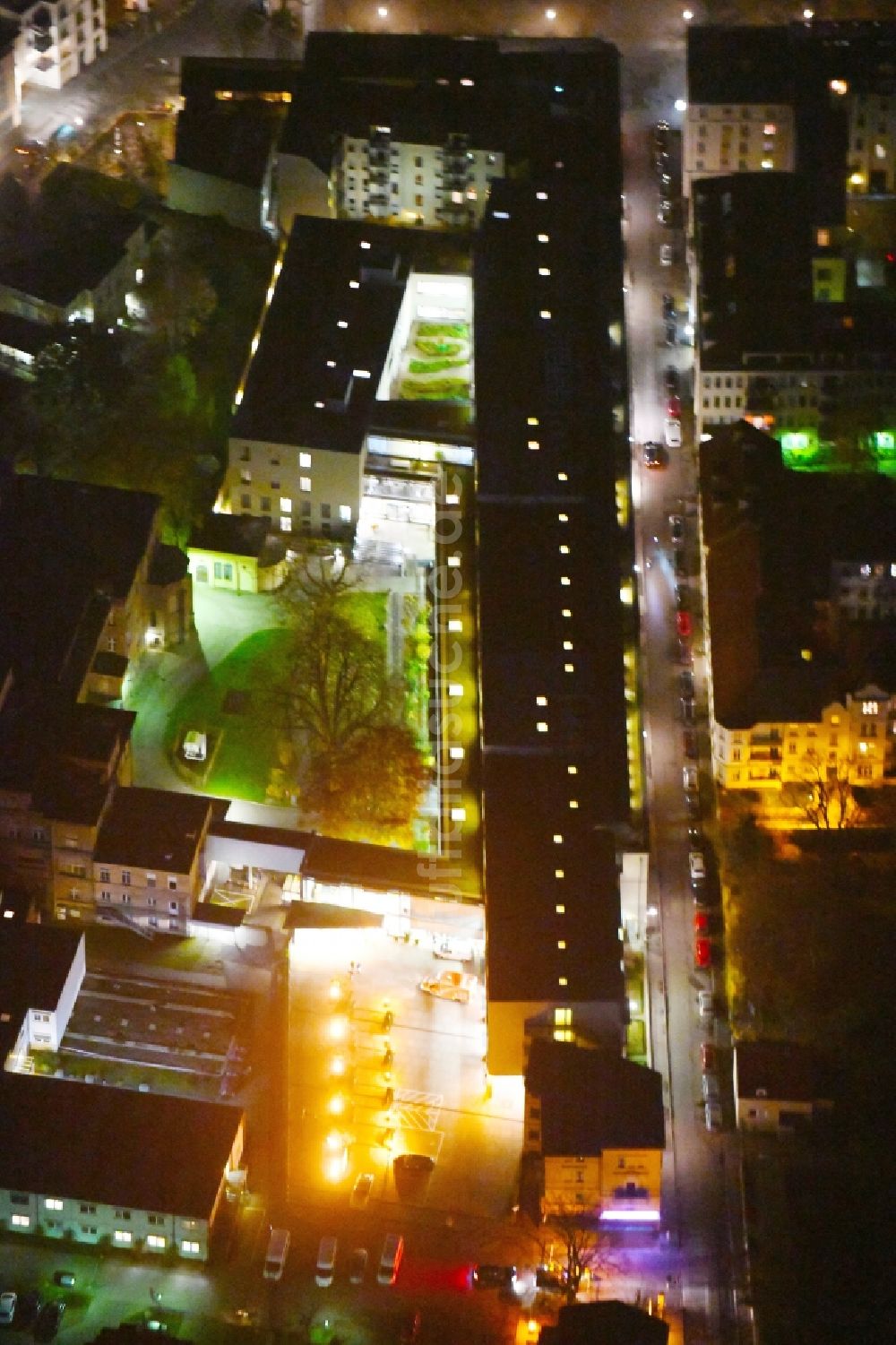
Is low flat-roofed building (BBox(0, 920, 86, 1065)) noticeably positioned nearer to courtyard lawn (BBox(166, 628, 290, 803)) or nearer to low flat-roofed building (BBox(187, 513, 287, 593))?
courtyard lawn (BBox(166, 628, 290, 803))

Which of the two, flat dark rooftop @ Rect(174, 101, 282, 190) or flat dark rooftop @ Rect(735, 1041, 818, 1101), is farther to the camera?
flat dark rooftop @ Rect(174, 101, 282, 190)

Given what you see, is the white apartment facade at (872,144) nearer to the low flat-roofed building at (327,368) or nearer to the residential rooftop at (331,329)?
the residential rooftop at (331,329)

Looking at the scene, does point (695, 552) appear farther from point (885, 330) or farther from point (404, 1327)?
point (404, 1327)

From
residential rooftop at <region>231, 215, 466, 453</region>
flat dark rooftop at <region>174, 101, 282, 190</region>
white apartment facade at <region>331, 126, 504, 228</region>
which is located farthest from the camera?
white apartment facade at <region>331, 126, 504, 228</region>

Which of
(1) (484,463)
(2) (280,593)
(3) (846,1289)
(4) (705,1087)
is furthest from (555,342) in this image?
(3) (846,1289)

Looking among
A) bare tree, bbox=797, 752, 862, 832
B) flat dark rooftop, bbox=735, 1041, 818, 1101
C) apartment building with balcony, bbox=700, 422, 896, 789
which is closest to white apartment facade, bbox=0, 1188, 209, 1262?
flat dark rooftop, bbox=735, 1041, 818, 1101

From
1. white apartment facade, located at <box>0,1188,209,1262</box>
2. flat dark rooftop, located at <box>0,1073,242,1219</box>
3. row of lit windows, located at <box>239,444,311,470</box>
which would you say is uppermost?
row of lit windows, located at <box>239,444,311,470</box>

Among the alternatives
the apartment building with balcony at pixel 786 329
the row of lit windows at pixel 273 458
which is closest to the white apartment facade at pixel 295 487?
the row of lit windows at pixel 273 458
